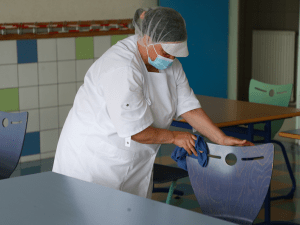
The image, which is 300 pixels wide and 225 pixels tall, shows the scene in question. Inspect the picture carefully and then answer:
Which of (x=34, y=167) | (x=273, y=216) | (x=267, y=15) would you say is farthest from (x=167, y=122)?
(x=267, y=15)

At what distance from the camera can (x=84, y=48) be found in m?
4.86

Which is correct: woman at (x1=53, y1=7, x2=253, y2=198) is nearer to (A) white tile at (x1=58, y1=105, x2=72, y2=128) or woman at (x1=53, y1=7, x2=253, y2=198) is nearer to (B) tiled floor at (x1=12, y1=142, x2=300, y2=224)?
(B) tiled floor at (x1=12, y1=142, x2=300, y2=224)

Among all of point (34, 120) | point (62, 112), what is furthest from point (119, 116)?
point (62, 112)

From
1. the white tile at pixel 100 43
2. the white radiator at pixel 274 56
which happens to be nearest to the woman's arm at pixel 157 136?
the white tile at pixel 100 43

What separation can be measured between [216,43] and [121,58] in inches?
153

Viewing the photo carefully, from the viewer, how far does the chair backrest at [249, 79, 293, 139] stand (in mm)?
3750

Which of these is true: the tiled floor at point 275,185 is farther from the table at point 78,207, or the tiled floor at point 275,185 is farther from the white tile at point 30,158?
the table at point 78,207

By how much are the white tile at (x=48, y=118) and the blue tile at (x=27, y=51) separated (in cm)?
51

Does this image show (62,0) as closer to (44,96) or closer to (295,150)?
(44,96)

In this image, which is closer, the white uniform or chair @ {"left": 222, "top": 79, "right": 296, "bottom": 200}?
the white uniform

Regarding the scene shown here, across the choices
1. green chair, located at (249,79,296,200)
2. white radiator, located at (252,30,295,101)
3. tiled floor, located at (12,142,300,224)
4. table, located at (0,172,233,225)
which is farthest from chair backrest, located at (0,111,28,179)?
white radiator, located at (252,30,295,101)

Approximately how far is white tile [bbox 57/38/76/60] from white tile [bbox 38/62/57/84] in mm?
110

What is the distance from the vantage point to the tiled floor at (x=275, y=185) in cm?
333

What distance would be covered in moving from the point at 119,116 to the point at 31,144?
112 inches
